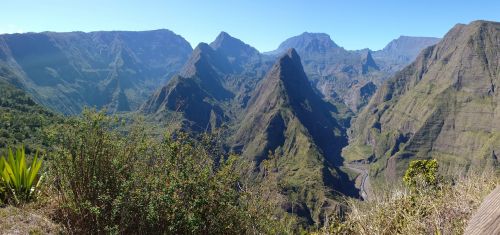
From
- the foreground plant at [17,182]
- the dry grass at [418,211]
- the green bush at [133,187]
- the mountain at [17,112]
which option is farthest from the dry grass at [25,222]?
the mountain at [17,112]

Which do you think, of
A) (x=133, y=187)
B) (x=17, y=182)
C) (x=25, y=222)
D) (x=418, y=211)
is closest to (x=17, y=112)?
(x=17, y=182)

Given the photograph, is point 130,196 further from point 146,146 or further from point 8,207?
point 8,207

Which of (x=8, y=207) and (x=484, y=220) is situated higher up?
(x=484, y=220)

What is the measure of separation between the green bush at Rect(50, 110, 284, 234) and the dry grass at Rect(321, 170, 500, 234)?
222 cm

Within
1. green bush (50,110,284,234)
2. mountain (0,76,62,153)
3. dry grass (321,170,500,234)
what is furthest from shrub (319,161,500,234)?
mountain (0,76,62,153)

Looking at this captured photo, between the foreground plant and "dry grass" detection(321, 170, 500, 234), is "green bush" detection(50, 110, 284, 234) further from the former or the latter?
the foreground plant

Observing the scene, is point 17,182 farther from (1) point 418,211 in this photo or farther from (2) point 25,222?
(1) point 418,211

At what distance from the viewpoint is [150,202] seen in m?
6.98

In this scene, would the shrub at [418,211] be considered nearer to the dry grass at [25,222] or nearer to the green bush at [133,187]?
the green bush at [133,187]

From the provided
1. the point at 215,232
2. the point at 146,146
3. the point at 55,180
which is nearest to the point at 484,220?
the point at 215,232

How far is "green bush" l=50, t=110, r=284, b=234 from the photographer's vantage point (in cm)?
725

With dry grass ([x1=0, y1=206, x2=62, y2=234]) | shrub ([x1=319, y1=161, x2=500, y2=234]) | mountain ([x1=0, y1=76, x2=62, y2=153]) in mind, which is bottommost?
mountain ([x1=0, y1=76, x2=62, y2=153])

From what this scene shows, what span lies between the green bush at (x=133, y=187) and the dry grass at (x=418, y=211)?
2.22 meters

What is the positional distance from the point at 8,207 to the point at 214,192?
5.47m
